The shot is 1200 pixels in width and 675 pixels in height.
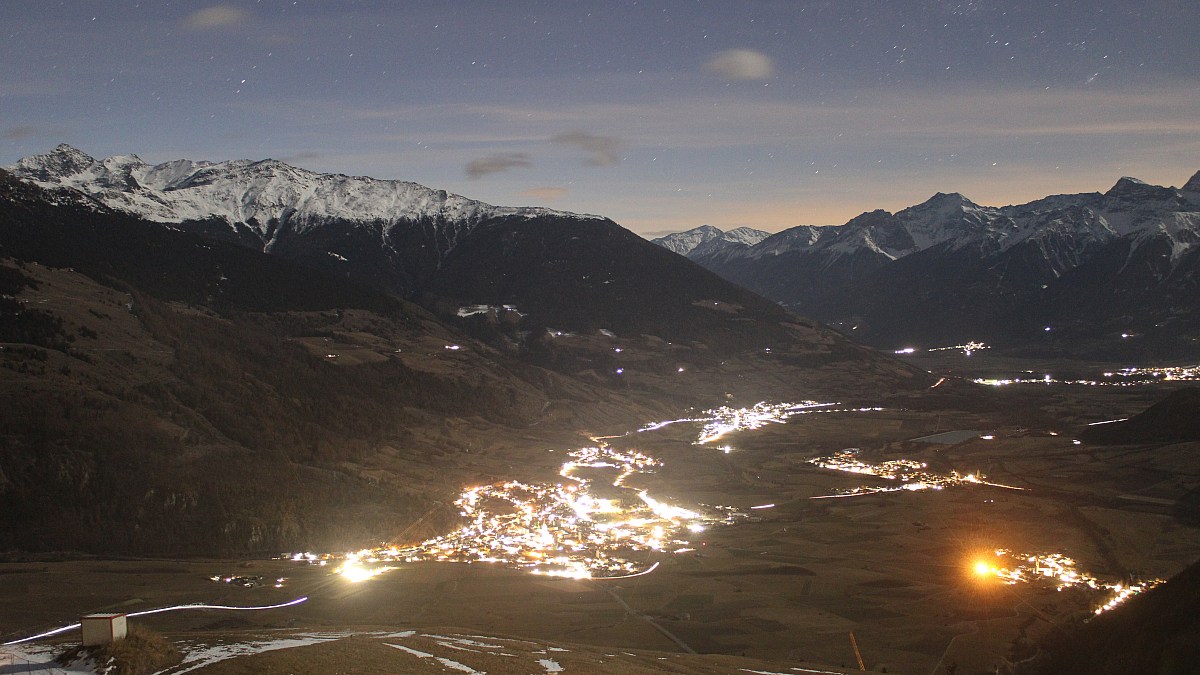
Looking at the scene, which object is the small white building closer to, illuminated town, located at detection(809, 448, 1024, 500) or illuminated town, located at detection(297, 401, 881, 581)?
illuminated town, located at detection(297, 401, 881, 581)

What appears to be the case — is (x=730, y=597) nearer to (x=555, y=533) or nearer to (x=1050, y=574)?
(x=1050, y=574)

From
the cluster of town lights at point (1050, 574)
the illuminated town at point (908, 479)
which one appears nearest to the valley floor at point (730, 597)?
the cluster of town lights at point (1050, 574)

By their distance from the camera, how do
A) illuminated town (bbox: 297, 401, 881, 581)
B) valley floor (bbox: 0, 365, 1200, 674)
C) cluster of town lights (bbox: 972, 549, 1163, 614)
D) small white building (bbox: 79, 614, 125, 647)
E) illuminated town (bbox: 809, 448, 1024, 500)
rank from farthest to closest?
illuminated town (bbox: 809, 448, 1024, 500) < illuminated town (bbox: 297, 401, 881, 581) < cluster of town lights (bbox: 972, 549, 1163, 614) < valley floor (bbox: 0, 365, 1200, 674) < small white building (bbox: 79, 614, 125, 647)

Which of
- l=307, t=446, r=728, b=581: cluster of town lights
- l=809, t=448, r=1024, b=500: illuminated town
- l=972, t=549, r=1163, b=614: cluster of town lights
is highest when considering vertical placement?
l=307, t=446, r=728, b=581: cluster of town lights

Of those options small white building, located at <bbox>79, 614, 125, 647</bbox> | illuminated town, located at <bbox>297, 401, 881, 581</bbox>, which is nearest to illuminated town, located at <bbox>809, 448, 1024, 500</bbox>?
illuminated town, located at <bbox>297, 401, 881, 581</bbox>

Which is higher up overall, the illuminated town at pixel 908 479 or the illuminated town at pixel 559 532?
the illuminated town at pixel 559 532

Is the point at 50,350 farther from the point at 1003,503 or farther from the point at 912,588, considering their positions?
the point at 1003,503

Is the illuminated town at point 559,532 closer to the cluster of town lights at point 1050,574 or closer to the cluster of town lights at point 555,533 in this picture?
the cluster of town lights at point 555,533

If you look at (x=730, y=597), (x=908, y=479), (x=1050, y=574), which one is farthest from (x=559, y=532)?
(x=908, y=479)
